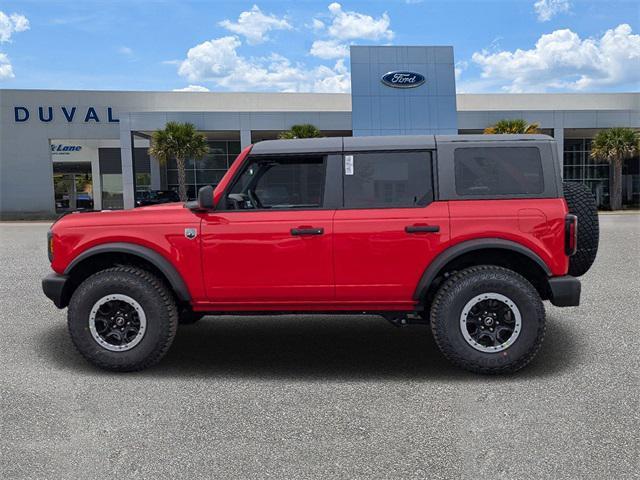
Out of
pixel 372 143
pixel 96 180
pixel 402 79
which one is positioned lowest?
pixel 372 143

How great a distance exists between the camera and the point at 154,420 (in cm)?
363

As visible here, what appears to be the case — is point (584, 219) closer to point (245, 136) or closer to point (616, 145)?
point (245, 136)

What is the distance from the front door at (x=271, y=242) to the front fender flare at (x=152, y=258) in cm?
22

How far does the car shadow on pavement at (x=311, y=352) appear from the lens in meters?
4.55

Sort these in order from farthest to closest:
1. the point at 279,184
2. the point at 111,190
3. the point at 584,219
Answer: the point at 111,190 < the point at 584,219 < the point at 279,184

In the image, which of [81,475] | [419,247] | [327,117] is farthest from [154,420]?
[327,117]

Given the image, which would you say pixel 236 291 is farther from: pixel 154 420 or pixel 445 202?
pixel 445 202

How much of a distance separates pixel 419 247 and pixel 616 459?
77.6 inches

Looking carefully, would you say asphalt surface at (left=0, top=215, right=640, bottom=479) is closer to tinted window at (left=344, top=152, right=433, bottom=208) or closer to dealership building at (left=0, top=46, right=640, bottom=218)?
tinted window at (left=344, top=152, right=433, bottom=208)

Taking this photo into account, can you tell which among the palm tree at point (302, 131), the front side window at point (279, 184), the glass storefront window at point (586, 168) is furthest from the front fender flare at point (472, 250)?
the glass storefront window at point (586, 168)

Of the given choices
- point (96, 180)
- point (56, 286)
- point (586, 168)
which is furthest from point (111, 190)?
point (56, 286)

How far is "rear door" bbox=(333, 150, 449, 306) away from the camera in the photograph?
4395mm

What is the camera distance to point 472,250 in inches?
173

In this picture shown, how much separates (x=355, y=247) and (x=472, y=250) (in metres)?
0.94
